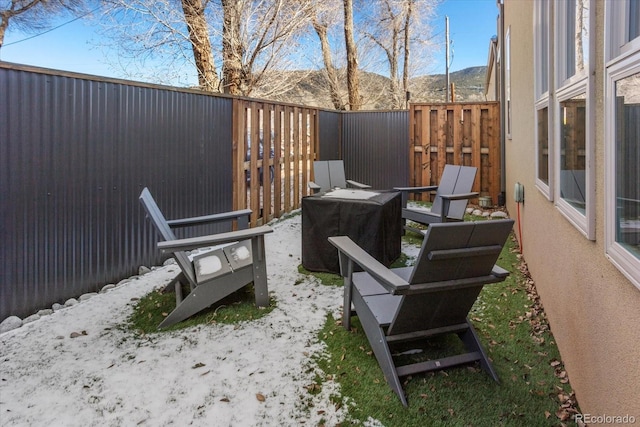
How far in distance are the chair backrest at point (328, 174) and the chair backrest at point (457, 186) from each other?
142cm

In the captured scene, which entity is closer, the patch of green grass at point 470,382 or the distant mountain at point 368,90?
the patch of green grass at point 470,382

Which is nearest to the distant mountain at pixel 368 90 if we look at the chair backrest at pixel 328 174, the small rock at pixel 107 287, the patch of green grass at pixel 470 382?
the chair backrest at pixel 328 174

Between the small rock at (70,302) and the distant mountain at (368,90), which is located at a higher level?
the distant mountain at (368,90)

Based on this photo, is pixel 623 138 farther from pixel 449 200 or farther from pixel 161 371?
pixel 449 200

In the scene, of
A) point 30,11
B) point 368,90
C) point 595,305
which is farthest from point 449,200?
point 368,90

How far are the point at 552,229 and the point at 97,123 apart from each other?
3.59 m

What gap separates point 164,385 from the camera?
2.19m

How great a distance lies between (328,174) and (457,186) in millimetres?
1798

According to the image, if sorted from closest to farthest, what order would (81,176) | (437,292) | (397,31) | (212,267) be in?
1. (437,292)
2. (212,267)
3. (81,176)
4. (397,31)

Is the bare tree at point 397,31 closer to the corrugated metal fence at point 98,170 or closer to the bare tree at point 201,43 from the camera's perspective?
the bare tree at point 201,43

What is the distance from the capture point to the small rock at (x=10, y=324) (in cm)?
286

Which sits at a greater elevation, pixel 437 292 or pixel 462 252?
pixel 462 252

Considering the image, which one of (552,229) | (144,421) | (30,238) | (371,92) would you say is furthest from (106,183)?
(371,92)

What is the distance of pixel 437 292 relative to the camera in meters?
2.12
